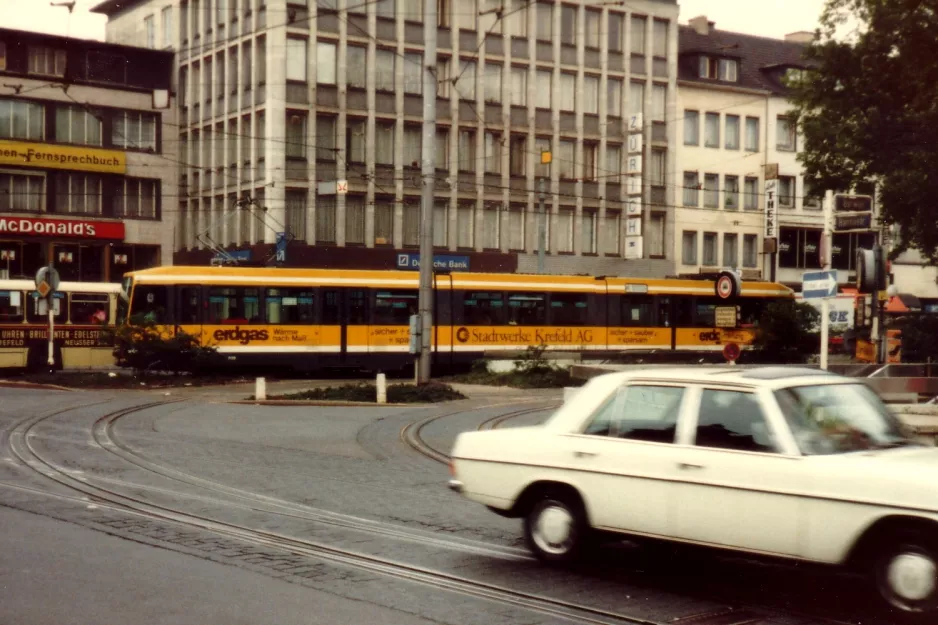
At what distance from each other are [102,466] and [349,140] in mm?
39662

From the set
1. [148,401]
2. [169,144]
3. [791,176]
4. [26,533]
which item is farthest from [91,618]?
[791,176]

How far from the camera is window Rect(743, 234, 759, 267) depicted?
66750mm

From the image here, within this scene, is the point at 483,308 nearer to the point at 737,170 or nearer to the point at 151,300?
the point at 151,300

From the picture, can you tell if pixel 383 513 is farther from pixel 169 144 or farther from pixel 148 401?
pixel 169 144

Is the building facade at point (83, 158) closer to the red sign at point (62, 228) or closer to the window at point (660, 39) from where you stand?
the red sign at point (62, 228)

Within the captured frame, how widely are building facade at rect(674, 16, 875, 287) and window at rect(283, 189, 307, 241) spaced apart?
779 inches

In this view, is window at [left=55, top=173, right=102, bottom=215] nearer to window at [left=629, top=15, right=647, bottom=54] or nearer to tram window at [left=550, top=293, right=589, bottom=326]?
tram window at [left=550, top=293, right=589, bottom=326]

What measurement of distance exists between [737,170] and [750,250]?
14.1 feet

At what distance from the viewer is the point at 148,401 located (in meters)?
26.9

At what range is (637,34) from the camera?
202ft

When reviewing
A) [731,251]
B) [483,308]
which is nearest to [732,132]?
[731,251]

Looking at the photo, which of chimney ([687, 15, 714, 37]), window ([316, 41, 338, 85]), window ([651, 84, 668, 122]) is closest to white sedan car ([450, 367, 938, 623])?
window ([316, 41, 338, 85])

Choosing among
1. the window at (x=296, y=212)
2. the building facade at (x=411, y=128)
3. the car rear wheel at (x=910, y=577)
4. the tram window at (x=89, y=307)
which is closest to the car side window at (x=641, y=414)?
the car rear wheel at (x=910, y=577)

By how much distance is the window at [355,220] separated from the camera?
53.9m
